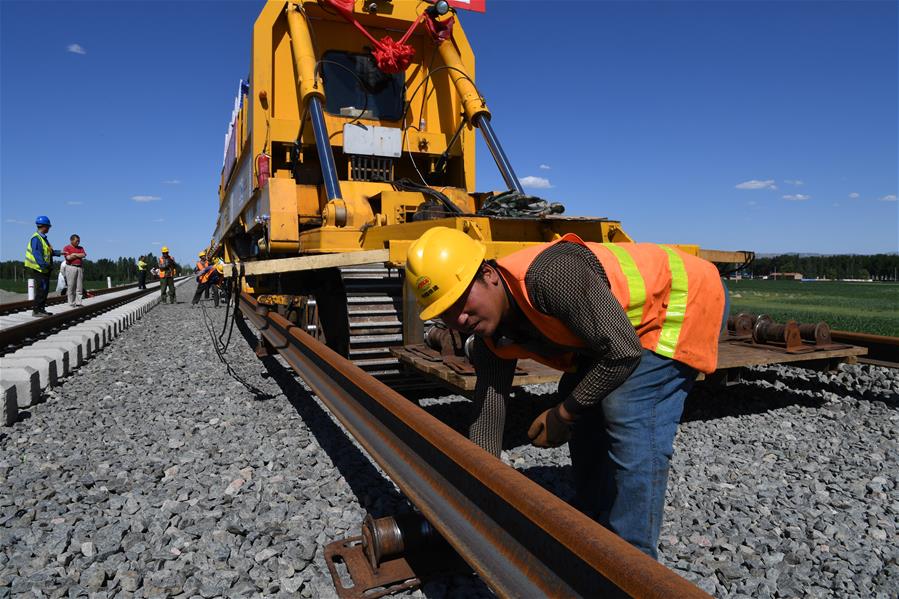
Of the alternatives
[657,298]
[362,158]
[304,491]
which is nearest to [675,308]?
[657,298]

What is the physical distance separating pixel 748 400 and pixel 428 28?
5238 millimetres

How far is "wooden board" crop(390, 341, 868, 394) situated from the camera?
3.61 meters

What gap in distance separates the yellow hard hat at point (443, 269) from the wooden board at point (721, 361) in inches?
62.4

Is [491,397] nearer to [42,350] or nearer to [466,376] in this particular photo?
[466,376]

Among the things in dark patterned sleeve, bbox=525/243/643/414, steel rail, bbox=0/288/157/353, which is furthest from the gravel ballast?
steel rail, bbox=0/288/157/353

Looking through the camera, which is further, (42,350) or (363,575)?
(42,350)

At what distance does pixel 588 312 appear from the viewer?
186cm

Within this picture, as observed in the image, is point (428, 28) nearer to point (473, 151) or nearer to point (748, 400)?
point (473, 151)

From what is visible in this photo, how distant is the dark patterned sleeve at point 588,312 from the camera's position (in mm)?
1853

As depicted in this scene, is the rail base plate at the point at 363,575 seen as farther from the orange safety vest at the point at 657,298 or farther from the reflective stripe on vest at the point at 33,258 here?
the reflective stripe on vest at the point at 33,258

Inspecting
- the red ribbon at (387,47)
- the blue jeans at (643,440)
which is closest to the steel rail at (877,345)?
the blue jeans at (643,440)

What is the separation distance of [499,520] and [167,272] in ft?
63.4

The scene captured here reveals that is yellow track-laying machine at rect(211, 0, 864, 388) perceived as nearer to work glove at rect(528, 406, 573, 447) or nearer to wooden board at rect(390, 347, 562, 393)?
wooden board at rect(390, 347, 562, 393)

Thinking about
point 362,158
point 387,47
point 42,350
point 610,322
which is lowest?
point 42,350
